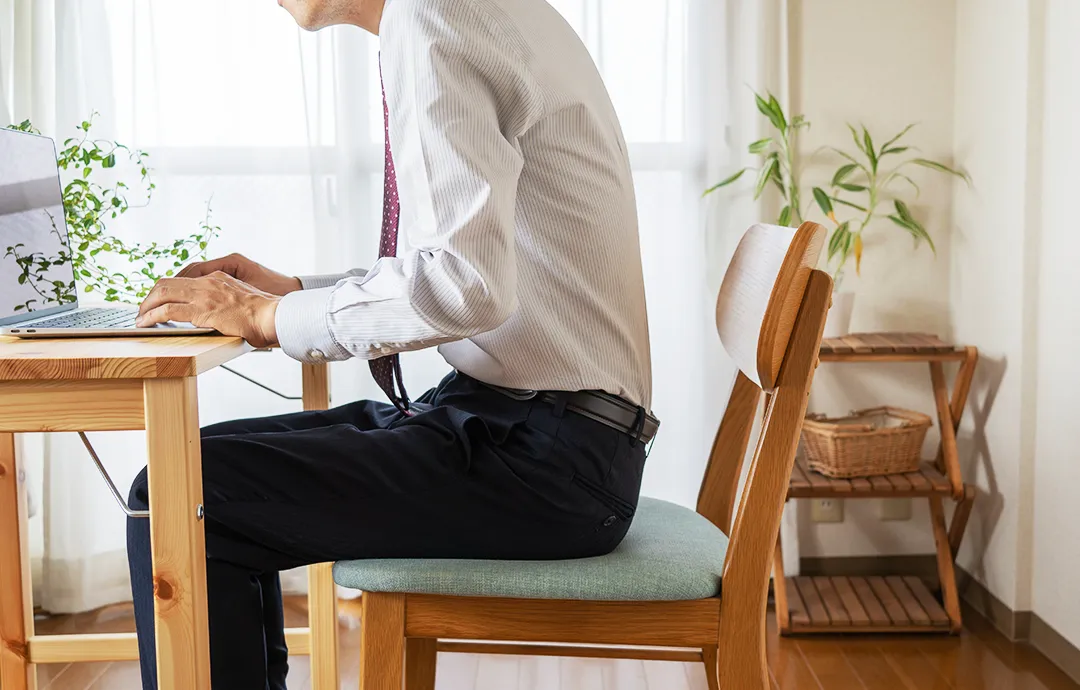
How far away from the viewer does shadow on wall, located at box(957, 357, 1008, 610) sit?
2.32 m

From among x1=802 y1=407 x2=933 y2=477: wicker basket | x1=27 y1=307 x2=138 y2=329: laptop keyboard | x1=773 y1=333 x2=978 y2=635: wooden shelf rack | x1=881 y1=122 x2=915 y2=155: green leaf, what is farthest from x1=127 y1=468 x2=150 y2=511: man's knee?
x1=881 y1=122 x2=915 y2=155: green leaf

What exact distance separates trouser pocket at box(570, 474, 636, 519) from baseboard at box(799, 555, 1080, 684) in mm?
1368

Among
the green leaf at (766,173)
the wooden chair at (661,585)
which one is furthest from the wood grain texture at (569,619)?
the green leaf at (766,173)

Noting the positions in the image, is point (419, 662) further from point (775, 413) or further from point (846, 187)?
point (846, 187)

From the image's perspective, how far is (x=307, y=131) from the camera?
2.45m

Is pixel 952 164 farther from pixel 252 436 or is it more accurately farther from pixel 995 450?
pixel 252 436

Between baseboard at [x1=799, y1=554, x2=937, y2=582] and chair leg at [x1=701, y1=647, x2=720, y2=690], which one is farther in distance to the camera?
baseboard at [x1=799, y1=554, x2=937, y2=582]

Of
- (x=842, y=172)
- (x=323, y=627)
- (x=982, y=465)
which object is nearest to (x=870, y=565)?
(x=982, y=465)

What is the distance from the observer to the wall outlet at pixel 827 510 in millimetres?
2625

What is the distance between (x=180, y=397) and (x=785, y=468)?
634mm

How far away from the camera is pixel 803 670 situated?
2104 millimetres

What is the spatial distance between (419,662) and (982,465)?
1.57 meters

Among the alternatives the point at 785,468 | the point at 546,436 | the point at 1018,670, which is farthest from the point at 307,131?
the point at 1018,670

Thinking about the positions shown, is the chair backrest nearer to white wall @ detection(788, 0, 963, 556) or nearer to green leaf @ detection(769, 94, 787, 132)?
green leaf @ detection(769, 94, 787, 132)
